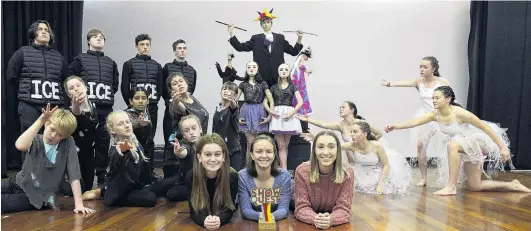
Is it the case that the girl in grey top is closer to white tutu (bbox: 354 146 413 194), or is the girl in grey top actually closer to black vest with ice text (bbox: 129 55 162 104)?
black vest with ice text (bbox: 129 55 162 104)

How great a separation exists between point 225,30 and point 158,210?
3.70 metres

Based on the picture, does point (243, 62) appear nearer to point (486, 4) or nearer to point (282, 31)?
point (282, 31)

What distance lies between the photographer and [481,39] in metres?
6.26

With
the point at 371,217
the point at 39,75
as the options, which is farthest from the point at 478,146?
the point at 39,75

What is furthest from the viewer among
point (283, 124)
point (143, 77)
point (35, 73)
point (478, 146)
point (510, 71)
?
point (510, 71)

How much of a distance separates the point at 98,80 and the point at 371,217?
2535 millimetres

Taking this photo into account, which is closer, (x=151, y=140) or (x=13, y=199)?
(x=13, y=199)

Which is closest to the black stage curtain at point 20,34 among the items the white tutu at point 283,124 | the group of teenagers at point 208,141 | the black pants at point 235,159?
the group of teenagers at point 208,141

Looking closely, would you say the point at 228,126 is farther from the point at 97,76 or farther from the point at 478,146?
the point at 478,146

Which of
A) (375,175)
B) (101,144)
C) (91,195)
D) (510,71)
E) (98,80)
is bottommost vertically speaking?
(91,195)

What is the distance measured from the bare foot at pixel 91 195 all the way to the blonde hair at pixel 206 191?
124cm

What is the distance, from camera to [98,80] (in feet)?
13.5

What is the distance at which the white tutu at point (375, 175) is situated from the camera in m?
4.06

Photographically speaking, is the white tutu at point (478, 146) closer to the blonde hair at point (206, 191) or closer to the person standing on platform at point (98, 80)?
the blonde hair at point (206, 191)
